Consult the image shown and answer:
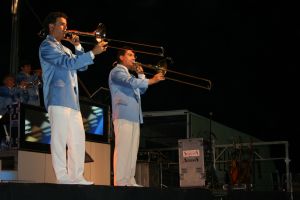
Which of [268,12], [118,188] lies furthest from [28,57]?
[118,188]

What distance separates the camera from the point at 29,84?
324 inches

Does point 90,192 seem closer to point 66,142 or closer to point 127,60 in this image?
point 66,142

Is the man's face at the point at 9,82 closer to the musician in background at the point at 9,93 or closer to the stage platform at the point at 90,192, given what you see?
the musician in background at the point at 9,93

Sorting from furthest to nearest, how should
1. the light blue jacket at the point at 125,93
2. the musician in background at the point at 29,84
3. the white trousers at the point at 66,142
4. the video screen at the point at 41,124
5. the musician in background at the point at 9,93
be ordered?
1. the musician in background at the point at 29,84
2. the musician in background at the point at 9,93
3. the video screen at the point at 41,124
4. the light blue jacket at the point at 125,93
5. the white trousers at the point at 66,142

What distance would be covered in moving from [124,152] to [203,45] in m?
8.30

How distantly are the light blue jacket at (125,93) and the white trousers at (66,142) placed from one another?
3.81 feet

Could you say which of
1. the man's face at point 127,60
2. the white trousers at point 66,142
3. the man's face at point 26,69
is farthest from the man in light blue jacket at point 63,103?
the man's face at point 26,69

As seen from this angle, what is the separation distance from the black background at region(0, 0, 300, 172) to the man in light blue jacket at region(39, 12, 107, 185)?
5.71 meters

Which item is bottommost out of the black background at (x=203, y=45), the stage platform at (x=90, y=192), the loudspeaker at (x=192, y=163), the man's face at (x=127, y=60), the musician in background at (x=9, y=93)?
the stage platform at (x=90, y=192)

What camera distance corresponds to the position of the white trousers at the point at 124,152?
587cm

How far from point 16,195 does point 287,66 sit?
498 inches

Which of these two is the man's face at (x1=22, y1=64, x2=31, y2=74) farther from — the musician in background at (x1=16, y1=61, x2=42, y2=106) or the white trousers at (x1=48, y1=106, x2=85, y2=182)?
the white trousers at (x1=48, y1=106, x2=85, y2=182)

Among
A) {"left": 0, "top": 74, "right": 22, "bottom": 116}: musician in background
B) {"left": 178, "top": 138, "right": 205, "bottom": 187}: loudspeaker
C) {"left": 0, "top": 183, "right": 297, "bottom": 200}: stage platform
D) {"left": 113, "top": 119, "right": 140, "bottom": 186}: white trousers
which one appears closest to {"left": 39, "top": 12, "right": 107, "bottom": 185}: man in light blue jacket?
{"left": 0, "top": 183, "right": 297, "bottom": 200}: stage platform

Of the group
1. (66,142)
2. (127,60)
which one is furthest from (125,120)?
(66,142)
